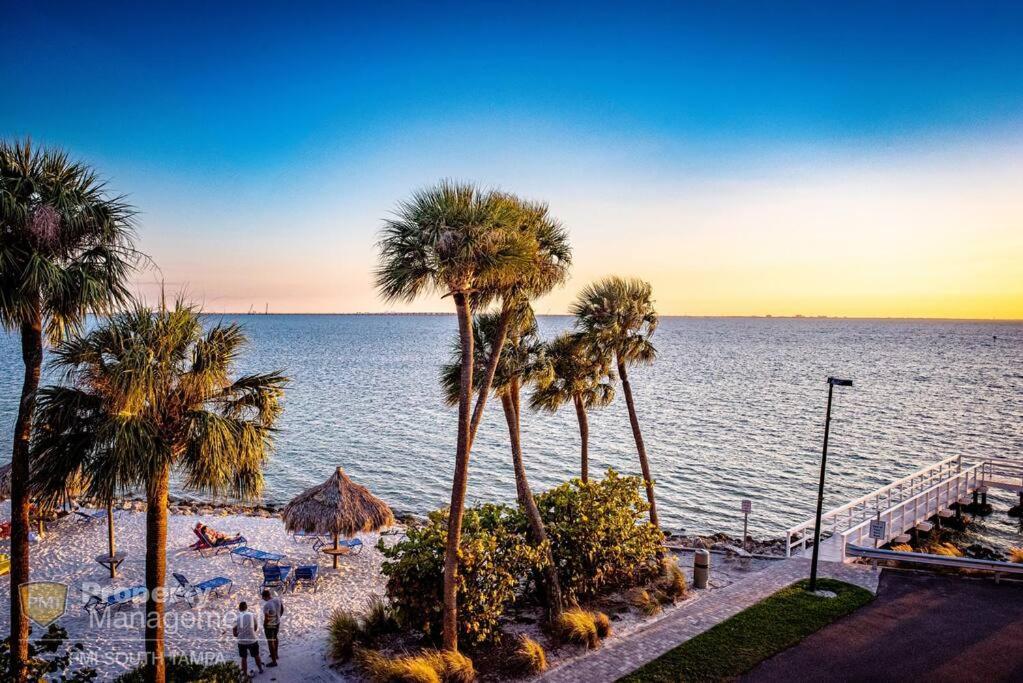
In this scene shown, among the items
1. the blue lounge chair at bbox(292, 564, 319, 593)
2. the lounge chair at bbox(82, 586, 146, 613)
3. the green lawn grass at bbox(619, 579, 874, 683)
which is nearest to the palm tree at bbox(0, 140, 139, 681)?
the lounge chair at bbox(82, 586, 146, 613)

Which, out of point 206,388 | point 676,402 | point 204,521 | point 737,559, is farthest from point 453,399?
point 676,402

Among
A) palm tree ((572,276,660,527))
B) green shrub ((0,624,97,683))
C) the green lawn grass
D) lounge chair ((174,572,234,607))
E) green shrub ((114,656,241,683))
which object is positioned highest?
palm tree ((572,276,660,527))

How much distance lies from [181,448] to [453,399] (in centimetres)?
637

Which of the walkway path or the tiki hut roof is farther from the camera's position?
the tiki hut roof

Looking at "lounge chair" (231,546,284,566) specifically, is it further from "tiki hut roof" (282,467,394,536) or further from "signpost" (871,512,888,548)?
"signpost" (871,512,888,548)

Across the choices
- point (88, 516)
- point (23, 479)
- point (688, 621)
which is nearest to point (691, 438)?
point (688, 621)

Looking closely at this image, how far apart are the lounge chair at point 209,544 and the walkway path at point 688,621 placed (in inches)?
505

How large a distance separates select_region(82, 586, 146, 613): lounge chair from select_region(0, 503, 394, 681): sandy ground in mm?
246

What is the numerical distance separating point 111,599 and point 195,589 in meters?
1.80

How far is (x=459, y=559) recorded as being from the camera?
Result: 1259cm

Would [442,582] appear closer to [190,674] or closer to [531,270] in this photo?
[190,674]

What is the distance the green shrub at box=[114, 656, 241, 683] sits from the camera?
9992mm

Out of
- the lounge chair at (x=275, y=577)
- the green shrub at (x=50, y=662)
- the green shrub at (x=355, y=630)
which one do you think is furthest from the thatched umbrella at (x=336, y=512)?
the green shrub at (x=50, y=662)

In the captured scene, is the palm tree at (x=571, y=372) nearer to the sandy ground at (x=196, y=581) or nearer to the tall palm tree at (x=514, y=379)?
the tall palm tree at (x=514, y=379)
